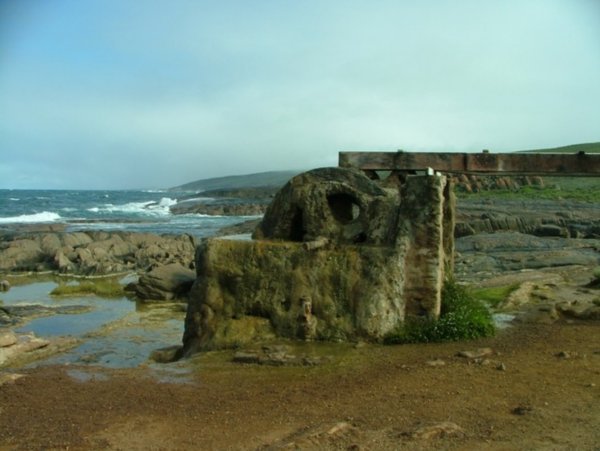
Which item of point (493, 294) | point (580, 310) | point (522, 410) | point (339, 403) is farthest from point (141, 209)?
point (522, 410)

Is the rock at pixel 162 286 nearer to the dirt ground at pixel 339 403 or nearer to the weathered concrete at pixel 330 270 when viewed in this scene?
the weathered concrete at pixel 330 270

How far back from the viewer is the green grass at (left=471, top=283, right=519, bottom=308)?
13.4m

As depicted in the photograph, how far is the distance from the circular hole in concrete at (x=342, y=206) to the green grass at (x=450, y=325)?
6.74 feet

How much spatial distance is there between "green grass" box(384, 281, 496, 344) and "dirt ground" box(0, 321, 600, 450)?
0.79 feet

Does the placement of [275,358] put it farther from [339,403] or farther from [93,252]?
[93,252]

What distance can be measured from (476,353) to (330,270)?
2.46 meters

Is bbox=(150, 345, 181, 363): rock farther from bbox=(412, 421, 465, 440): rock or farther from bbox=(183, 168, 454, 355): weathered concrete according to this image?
bbox=(412, 421, 465, 440): rock

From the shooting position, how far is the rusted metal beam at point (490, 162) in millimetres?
10766

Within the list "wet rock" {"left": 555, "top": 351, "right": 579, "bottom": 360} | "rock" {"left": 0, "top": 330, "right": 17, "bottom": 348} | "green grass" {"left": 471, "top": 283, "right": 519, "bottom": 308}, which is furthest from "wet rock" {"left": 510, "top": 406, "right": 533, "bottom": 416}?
"rock" {"left": 0, "top": 330, "right": 17, "bottom": 348}

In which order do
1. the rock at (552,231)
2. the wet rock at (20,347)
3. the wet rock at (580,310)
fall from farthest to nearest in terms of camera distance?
the rock at (552,231) → the wet rock at (580,310) → the wet rock at (20,347)

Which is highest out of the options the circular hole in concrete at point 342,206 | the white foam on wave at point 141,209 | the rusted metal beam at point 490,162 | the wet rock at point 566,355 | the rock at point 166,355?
the rusted metal beam at point 490,162

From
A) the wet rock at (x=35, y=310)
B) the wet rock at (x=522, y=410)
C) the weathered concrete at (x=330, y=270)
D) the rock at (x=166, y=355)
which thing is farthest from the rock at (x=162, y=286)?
the wet rock at (x=522, y=410)

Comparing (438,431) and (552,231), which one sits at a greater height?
(438,431)

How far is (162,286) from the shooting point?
20031mm
